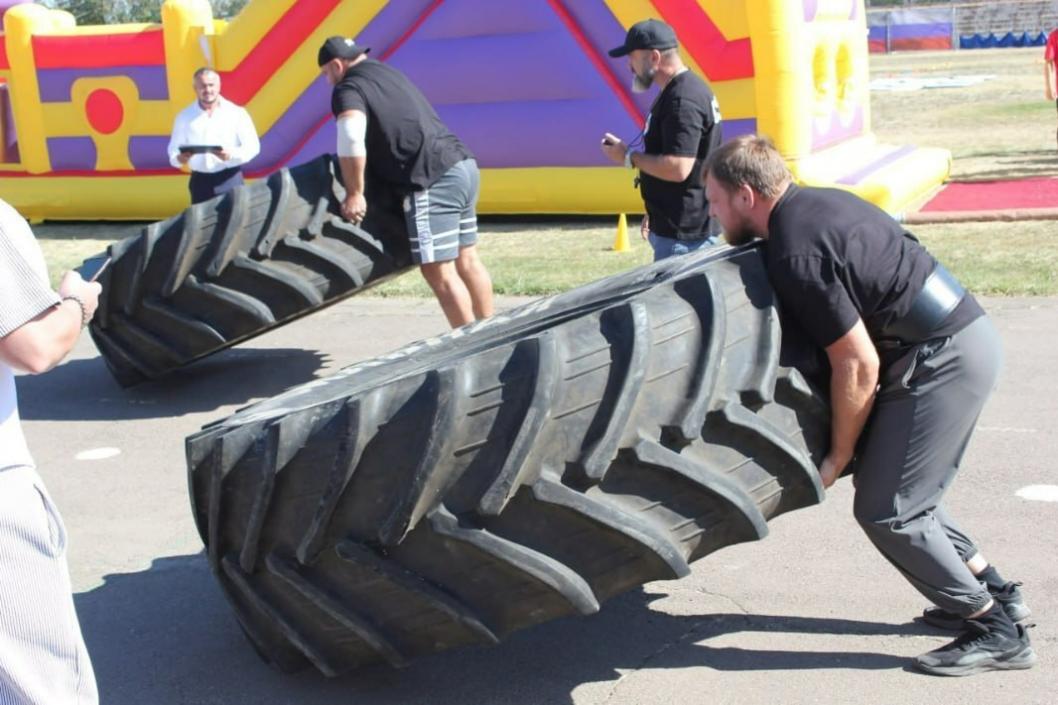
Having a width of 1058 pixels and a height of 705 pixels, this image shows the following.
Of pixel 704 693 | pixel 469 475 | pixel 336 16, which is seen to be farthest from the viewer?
pixel 336 16

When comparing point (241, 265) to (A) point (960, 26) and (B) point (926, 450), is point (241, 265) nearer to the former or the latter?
(B) point (926, 450)

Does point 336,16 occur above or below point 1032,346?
above

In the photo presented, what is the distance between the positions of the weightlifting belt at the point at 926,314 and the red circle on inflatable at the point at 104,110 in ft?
39.1

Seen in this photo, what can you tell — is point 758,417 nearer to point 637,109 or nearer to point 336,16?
point 637,109

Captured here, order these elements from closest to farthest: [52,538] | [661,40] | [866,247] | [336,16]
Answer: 1. [52,538]
2. [866,247]
3. [661,40]
4. [336,16]

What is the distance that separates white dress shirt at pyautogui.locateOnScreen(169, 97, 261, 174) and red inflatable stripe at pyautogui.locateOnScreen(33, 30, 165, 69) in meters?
3.67

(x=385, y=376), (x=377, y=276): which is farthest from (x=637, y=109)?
(x=385, y=376)

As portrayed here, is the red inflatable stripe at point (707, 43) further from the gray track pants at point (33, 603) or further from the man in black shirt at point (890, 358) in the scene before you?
the gray track pants at point (33, 603)

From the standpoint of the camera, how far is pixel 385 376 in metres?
4.24

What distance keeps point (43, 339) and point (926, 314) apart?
7.13 ft

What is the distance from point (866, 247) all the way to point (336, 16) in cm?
1024

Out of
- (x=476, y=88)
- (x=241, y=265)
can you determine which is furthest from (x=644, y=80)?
(x=476, y=88)

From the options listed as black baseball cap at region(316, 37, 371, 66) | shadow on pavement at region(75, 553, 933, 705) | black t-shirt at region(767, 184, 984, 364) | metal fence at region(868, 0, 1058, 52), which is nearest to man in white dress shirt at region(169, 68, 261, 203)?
black baseball cap at region(316, 37, 371, 66)

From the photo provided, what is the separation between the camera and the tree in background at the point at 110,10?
3847cm
